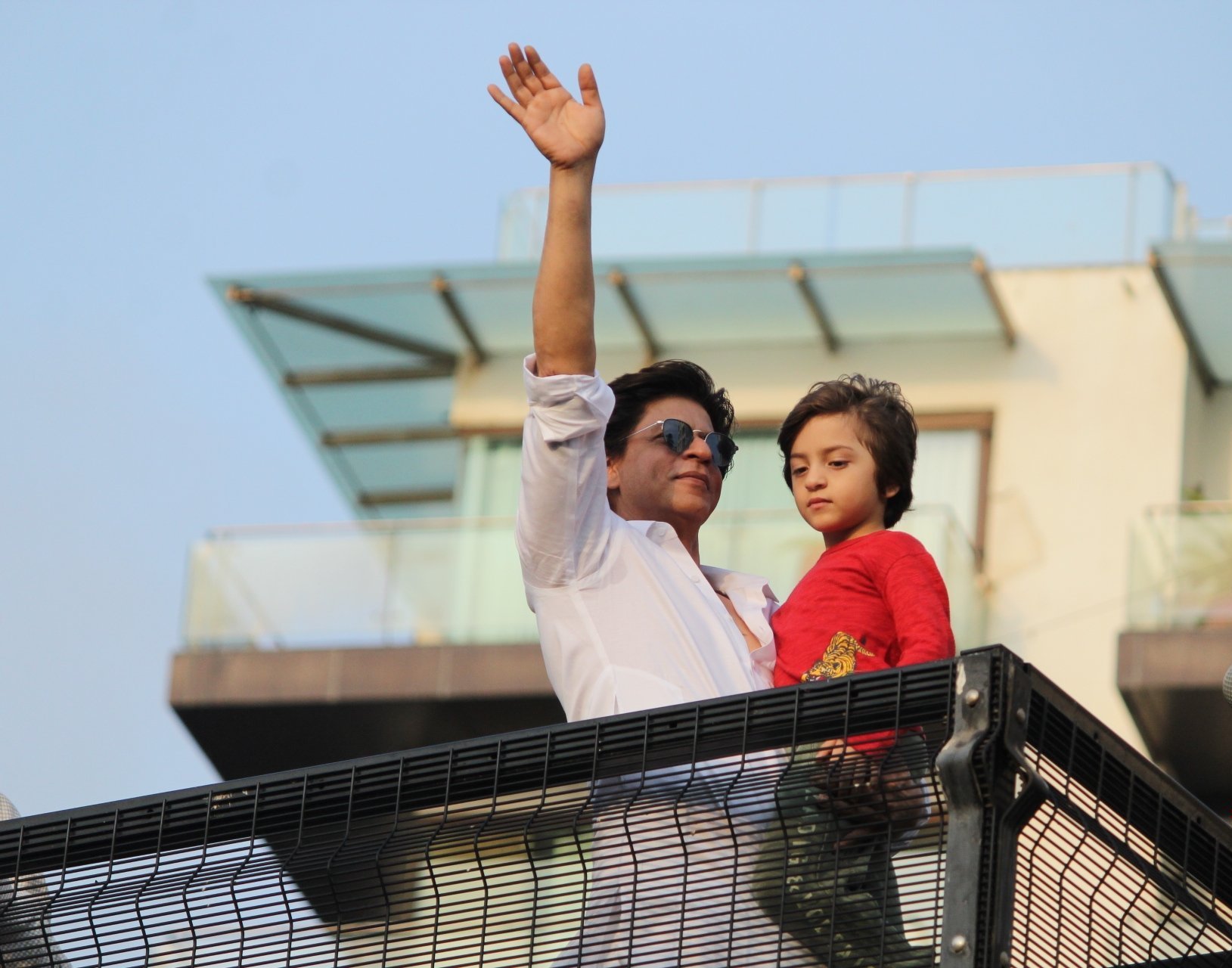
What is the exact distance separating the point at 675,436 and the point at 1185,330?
53.5 feet

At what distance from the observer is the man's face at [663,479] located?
601 cm

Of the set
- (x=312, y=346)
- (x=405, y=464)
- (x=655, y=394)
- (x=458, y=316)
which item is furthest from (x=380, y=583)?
(x=655, y=394)

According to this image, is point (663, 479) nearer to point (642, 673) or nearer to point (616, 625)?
point (616, 625)

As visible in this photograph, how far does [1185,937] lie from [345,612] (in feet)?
→ 55.3

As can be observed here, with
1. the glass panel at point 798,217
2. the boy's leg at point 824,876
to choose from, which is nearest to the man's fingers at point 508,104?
the boy's leg at point 824,876

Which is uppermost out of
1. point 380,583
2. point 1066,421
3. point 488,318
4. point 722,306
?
point 722,306

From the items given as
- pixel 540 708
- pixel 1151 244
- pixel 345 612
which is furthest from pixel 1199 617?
pixel 345 612

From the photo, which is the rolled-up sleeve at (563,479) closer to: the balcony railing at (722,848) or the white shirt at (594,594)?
the white shirt at (594,594)

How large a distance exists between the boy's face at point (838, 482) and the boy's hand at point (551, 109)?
107 cm

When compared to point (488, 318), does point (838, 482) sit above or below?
above

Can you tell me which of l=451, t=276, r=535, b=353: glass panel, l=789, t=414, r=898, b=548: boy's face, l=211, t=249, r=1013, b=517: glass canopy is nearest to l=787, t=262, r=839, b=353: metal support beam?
l=211, t=249, r=1013, b=517: glass canopy

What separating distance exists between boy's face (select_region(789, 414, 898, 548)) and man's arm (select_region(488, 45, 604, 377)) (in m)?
0.93

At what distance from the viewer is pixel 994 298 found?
72.2ft

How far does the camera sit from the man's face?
19.7 feet
